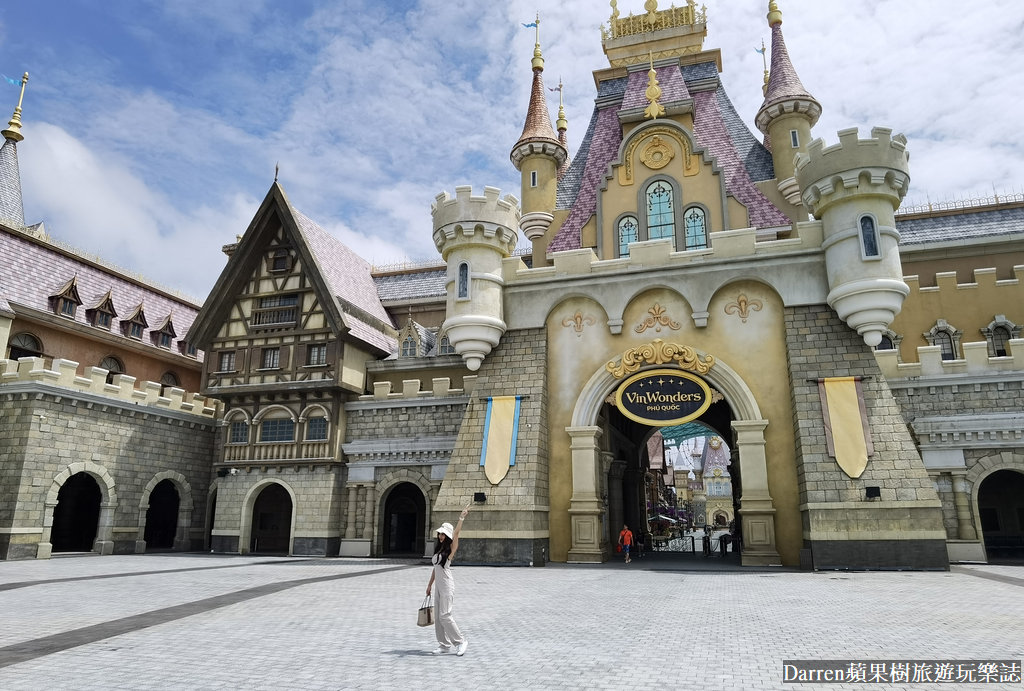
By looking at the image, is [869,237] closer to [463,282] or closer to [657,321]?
[657,321]

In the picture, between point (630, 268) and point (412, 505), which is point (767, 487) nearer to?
point (630, 268)

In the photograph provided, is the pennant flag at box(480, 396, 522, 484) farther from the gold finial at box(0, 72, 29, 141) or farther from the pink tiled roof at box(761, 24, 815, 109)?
the gold finial at box(0, 72, 29, 141)

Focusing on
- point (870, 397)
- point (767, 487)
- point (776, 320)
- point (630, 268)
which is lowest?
point (767, 487)

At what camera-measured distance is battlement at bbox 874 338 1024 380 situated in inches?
818

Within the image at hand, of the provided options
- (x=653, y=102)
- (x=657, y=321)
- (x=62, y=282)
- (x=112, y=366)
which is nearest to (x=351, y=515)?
(x=112, y=366)

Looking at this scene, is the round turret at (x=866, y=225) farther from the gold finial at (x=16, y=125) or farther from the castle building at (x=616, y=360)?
the gold finial at (x=16, y=125)

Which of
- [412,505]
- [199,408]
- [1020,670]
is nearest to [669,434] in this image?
[412,505]

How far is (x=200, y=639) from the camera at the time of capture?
8.36 meters

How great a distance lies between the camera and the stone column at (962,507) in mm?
20484

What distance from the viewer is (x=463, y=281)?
23469 millimetres

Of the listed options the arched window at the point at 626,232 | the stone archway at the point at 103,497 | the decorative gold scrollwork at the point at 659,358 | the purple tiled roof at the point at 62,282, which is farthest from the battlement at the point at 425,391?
the purple tiled roof at the point at 62,282

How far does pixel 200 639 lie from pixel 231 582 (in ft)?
24.1

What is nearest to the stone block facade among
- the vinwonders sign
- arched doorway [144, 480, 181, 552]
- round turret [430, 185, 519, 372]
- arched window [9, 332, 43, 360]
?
the vinwonders sign

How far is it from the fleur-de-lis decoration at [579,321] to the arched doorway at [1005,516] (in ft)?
53.7
